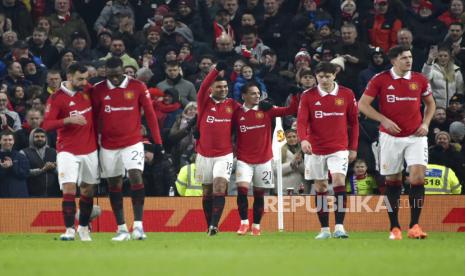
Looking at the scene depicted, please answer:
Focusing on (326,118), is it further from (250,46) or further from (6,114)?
(250,46)

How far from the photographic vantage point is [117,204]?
18266 mm

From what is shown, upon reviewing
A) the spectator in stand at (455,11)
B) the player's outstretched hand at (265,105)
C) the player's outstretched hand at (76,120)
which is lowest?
the player's outstretched hand at (76,120)

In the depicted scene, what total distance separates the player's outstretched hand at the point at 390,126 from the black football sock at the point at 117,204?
12.7 ft

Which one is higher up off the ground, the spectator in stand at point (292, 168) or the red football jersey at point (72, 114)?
the red football jersey at point (72, 114)

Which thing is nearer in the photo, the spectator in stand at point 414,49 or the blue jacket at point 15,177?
the blue jacket at point 15,177

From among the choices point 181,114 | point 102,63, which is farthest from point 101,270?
point 102,63

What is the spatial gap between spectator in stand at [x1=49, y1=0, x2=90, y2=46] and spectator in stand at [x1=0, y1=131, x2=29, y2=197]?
5168 mm

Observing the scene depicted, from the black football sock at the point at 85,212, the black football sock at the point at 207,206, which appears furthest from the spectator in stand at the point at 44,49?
the black football sock at the point at 85,212

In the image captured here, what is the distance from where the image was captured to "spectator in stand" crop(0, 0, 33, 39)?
28219mm

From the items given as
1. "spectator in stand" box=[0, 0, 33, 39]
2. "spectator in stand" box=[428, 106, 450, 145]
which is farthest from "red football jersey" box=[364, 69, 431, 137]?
"spectator in stand" box=[0, 0, 33, 39]

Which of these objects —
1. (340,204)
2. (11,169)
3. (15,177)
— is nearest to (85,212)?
(340,204)

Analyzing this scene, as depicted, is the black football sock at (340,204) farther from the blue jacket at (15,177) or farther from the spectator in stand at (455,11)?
the spectator in stand at (455,11)

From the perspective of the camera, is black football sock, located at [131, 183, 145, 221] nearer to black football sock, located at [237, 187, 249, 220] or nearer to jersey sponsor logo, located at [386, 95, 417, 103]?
black football sock, located at [237, 187, 249, 220]

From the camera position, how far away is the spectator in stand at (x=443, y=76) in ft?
85.5
